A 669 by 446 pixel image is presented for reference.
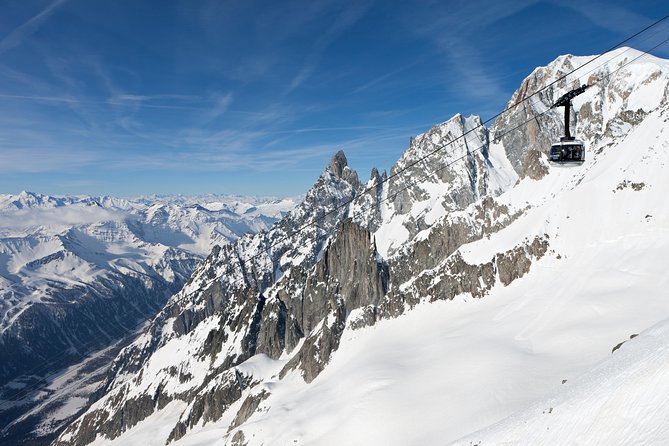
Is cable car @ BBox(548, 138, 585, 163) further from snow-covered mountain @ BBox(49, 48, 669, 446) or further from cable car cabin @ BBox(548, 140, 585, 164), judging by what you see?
snow-covered mountain @ BBox(49, 48, 669, 446)

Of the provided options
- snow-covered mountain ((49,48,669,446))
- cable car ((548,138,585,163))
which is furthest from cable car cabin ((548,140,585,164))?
snow-covered mountain ((49,48,669,446))

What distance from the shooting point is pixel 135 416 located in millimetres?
155625

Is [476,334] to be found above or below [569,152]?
below

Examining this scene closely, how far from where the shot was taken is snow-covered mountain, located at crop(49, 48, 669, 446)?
1972 centimetres

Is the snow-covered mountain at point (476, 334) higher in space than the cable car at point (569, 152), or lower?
lower

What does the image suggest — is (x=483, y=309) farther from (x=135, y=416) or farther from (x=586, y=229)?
(x=135, y=416)

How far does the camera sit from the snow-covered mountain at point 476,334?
19719mm

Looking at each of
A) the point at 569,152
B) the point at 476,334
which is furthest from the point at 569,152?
the point at 476,334

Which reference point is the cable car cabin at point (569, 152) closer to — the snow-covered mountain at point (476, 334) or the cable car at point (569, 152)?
the cable car at point (569, 152)

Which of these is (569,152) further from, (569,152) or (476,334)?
(476,334)

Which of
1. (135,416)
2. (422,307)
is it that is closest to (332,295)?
(422,307)

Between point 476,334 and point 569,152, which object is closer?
point 569,152

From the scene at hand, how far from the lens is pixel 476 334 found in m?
62.4

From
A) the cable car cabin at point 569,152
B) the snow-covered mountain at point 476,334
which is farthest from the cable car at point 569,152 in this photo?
the snow-covered mountain at point 476,334
